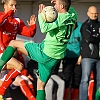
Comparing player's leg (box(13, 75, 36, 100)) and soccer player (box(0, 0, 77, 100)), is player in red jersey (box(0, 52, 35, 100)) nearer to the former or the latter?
player's leg (box(13, 75, 36, 100))

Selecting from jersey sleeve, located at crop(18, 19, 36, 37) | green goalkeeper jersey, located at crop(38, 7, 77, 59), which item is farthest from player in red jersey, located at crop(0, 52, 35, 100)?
green goalkeeper jersey, located at crop(38, 7, 77, 59)

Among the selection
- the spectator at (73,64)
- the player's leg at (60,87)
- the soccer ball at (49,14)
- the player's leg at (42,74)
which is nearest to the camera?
the soccer ball at (49,14)

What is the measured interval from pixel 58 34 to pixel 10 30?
1.67 meters

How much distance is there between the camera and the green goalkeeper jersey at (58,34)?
7672 millimetres

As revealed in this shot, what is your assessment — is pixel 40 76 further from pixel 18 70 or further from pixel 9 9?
pixel 9 9

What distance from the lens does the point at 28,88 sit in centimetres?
922

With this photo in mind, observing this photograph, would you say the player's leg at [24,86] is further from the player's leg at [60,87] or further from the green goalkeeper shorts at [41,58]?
the green goalkeeper shorts at [41,58]

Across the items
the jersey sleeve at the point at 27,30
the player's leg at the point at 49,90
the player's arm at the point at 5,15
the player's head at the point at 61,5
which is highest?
the player's head at the point at 61,5

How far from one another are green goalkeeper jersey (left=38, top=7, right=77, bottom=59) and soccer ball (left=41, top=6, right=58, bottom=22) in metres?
0.06

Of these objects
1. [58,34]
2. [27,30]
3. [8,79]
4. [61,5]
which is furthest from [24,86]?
[61,5]

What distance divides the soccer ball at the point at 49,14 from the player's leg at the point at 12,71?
140 centimetres

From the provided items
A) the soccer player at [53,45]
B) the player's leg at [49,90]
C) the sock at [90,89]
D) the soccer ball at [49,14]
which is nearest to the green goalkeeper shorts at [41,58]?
the soccer player at [53,45]

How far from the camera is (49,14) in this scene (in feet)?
24.9

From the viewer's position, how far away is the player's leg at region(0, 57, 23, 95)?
8.73 m
